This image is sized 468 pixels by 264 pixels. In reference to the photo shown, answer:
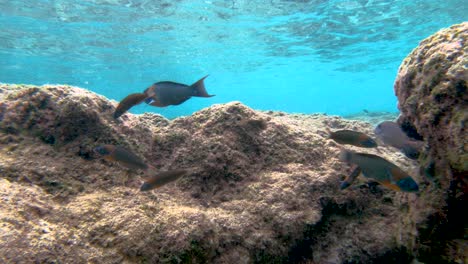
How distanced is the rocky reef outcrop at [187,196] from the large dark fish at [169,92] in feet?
1.72

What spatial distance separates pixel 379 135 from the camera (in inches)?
145

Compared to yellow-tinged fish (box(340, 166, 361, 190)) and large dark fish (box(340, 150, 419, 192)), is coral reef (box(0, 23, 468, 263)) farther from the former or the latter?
large dark fish (box(340, 150, 419, 192))

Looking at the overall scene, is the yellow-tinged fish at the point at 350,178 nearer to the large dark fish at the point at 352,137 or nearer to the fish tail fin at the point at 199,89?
the large dark fish at the point at 352,137

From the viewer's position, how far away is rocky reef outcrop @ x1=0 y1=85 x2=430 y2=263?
2232mm

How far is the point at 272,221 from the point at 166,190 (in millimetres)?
1178

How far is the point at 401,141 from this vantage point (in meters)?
3.26

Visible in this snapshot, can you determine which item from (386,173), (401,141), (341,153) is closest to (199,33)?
(401,141)

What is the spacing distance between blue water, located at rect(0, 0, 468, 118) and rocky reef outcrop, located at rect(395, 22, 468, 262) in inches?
676

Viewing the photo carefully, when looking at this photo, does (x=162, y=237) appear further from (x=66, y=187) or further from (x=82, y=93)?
(x=82, y=93)

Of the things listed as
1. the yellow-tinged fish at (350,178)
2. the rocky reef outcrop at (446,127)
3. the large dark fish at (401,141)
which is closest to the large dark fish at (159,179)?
the yellow-tinged fish at (350,178)

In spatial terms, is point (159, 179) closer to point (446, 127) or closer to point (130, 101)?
point (130, 101)

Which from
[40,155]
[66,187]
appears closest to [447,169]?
[66,187]

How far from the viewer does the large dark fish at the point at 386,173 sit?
7.32 feet

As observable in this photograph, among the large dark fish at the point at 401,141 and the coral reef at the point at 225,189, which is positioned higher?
the large dark fish at the point at 401,141
